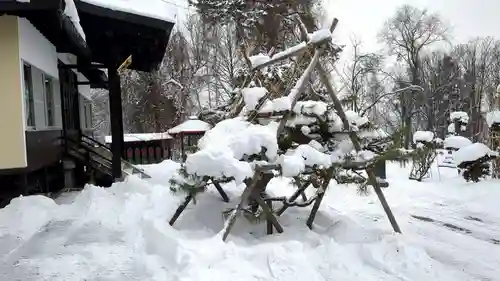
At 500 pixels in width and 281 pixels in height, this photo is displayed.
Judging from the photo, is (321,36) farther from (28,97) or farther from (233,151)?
(28,97)

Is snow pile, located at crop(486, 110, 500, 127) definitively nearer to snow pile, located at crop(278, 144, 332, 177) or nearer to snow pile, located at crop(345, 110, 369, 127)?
snow pile, located at crop(345, 110, 369, 127)

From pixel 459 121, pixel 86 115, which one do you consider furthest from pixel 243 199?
pixel 459 121

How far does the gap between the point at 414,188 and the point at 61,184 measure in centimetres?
839

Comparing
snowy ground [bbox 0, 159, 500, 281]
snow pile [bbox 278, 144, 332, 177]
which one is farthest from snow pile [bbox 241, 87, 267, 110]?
snowy ground [bbox 0, 159, 500, 281]

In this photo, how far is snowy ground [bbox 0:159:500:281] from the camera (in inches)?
181

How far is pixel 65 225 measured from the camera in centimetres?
619

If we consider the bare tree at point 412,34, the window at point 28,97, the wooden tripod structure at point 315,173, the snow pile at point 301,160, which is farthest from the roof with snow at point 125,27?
the bare tree at point 412,34

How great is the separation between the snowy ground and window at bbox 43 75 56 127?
199 cm

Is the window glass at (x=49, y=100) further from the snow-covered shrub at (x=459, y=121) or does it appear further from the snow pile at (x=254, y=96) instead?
the snow-covered shrub at (x=459, y=121)

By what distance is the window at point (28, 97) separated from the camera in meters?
7.16

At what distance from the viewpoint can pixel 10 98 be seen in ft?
21.5

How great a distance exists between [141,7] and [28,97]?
98.9 inches

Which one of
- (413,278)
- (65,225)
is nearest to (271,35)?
(65,225)

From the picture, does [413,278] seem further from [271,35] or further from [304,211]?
[271,35]
